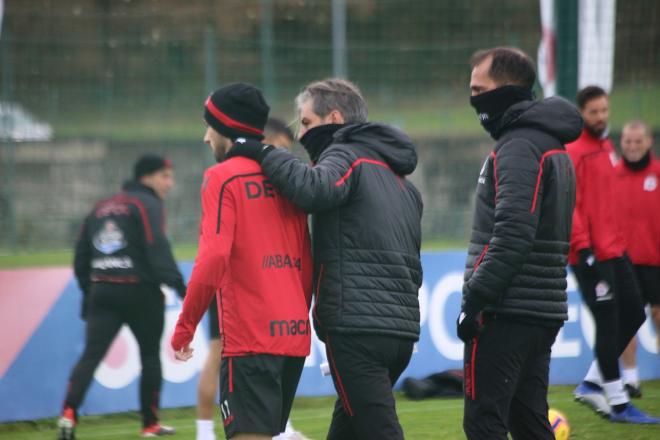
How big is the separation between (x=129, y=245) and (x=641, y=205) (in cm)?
419

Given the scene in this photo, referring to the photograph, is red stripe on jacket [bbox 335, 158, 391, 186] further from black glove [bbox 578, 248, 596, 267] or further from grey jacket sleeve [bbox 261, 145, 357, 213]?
black glove [bbox 578, 248, 596, 267]

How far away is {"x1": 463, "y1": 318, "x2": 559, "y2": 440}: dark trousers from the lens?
14.4ft

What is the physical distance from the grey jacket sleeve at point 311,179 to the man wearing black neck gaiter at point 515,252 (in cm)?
61

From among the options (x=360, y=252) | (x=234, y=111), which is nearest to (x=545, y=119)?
(x=360, y=252)

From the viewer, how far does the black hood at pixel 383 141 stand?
452 centimetres

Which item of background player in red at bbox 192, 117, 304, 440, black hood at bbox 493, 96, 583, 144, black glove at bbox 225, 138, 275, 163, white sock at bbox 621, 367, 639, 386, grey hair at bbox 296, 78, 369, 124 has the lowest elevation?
white sock at bbox 621, 367, 639, 386

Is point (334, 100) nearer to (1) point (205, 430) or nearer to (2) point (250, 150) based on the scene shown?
(2) point (250, 150)

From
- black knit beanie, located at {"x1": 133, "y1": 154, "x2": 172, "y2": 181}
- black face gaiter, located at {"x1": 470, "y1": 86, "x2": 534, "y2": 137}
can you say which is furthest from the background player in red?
black face gaiter, located at {"x1": 470, "y1": 86, "x2": 534, "y2": 137}

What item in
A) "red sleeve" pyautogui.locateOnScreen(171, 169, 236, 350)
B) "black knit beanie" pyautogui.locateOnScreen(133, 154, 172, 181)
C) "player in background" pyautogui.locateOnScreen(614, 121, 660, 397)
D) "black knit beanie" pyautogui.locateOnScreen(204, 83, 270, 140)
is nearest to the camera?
"red sleeve" pyautogui.locateOnScreen(171, 169, 236, 350)

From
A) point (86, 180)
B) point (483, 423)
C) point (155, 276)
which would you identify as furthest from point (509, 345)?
point (86, 180)

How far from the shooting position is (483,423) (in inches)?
173

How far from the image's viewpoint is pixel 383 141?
4551 millimetres

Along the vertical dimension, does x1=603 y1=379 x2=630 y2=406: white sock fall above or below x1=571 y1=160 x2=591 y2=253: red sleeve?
below

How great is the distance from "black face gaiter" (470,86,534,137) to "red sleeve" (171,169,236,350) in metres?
1.12
